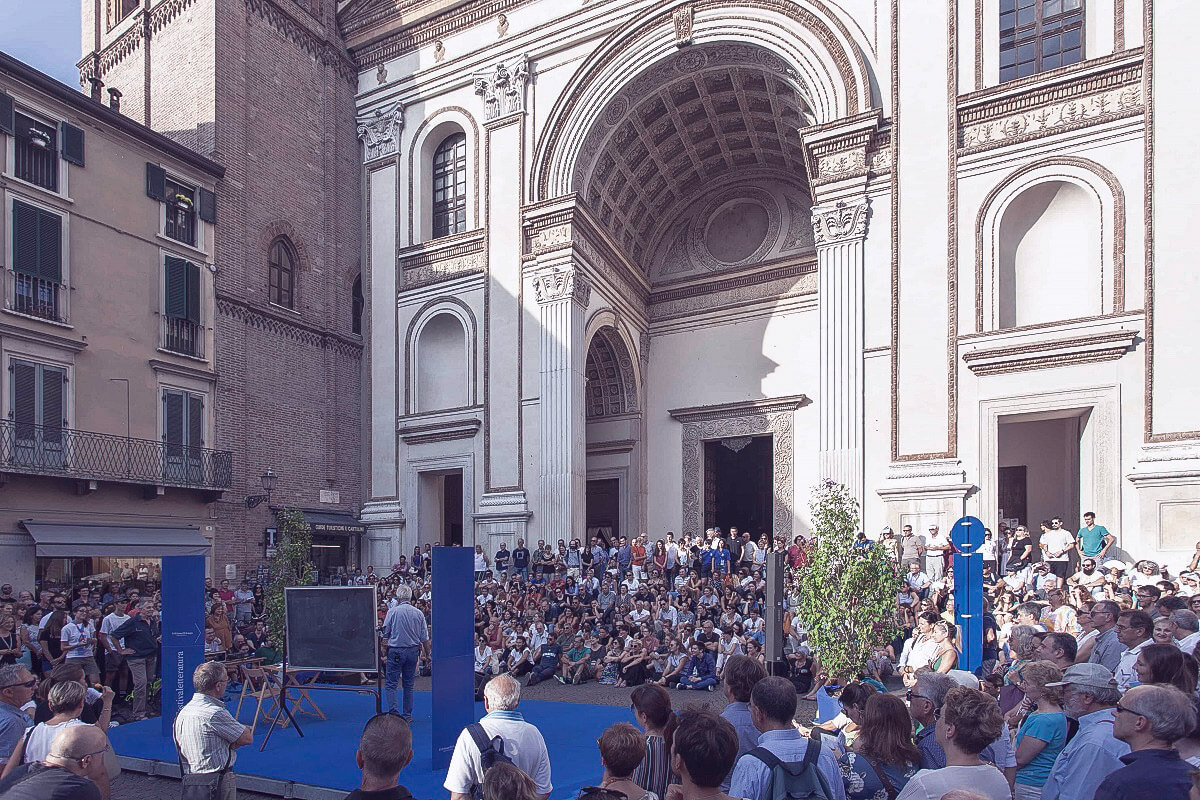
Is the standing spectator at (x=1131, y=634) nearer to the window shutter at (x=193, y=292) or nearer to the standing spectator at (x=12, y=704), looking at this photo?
the standing spectator at (x=12, y=704)

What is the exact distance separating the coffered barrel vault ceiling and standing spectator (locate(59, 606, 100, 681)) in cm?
1508

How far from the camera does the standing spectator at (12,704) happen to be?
530 cm

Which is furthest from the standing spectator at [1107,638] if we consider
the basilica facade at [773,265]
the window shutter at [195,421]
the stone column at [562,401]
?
the window shutter at [195,421]

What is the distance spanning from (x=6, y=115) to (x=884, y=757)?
66.7 feet

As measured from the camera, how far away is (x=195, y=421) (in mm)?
21406

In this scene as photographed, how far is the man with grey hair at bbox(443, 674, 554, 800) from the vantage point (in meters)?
4.72

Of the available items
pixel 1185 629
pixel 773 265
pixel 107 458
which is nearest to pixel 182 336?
pixel 107 458

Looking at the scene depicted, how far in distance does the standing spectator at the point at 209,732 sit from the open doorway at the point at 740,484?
1961 cm

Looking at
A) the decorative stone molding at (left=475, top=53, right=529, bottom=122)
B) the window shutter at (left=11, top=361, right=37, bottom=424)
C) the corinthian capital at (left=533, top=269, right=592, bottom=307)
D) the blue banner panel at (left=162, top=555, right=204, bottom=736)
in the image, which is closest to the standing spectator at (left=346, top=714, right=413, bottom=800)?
the blue banner panel at (left=162, top=555, right=204, bottom=736)

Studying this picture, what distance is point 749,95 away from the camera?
23641mm

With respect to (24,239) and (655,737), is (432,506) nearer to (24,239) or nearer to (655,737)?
(24,239)

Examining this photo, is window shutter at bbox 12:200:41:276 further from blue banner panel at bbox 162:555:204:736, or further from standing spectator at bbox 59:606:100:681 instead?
blue banner panel at bbox 162:555:204:736

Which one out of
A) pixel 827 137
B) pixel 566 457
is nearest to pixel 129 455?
pixel 566 457

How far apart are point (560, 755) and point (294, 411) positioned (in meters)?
16.9
